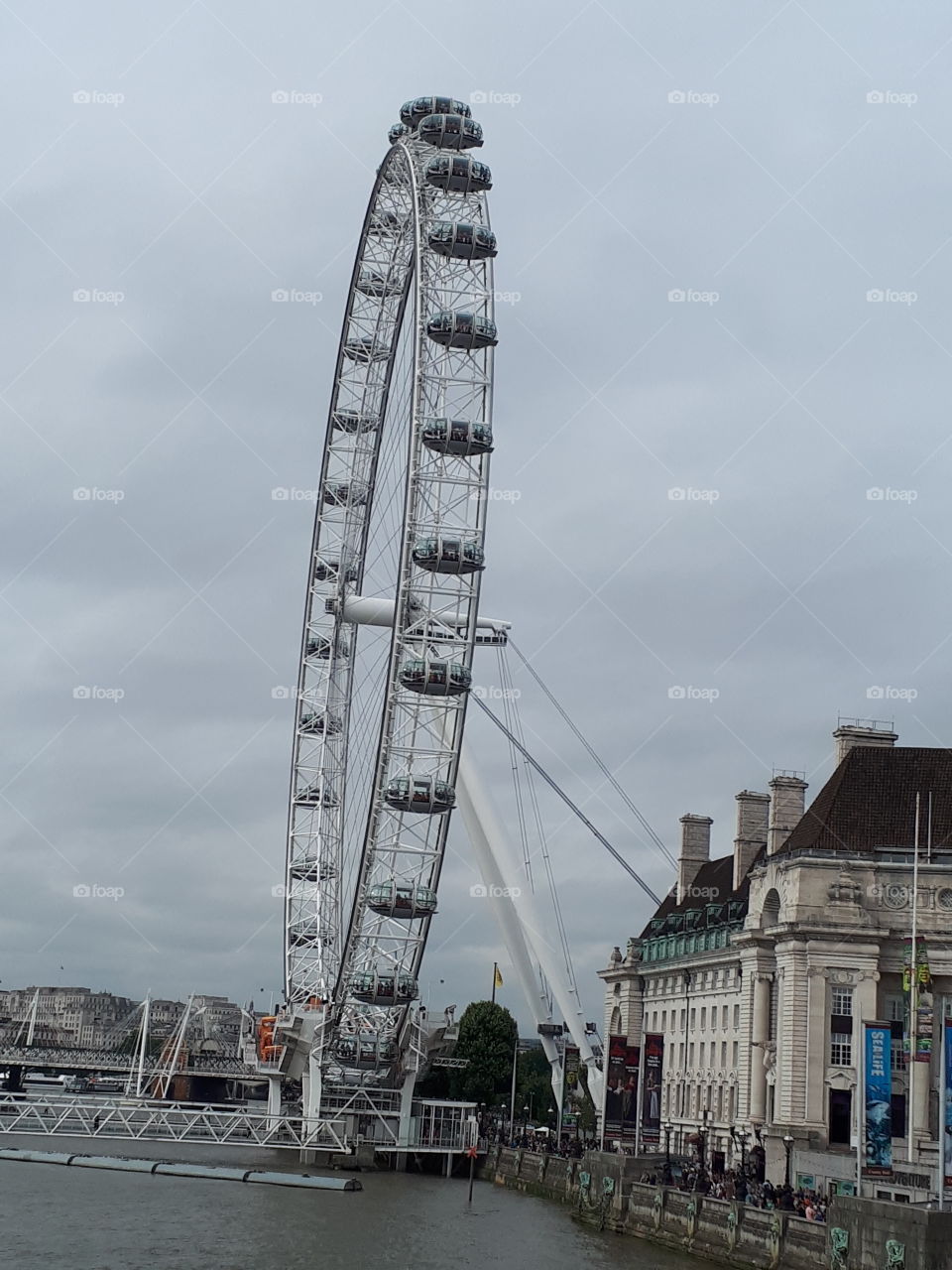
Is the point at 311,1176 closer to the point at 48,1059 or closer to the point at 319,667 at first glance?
the point at 319,667

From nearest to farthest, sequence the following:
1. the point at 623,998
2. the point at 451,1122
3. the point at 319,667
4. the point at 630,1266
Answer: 1. the point at 630,1266
2. the point at 451,1122
3. the point at 319,667
4. the point at 623,998

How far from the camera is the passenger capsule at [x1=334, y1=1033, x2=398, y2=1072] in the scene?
2970 inches

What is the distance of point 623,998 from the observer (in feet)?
347

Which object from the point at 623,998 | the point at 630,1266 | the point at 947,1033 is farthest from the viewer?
the point at 623,998

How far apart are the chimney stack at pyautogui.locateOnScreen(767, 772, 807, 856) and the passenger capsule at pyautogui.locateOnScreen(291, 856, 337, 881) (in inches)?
910

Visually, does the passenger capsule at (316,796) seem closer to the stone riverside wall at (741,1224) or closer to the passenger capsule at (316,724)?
the passenger capsule at (316,724)

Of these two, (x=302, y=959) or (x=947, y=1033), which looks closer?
(x=947, y=1033)

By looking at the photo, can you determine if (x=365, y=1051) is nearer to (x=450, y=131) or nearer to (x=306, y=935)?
(x=306, y=935)

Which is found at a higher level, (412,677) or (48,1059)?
(412,677)

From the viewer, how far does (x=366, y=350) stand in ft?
265

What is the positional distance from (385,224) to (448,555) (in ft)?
57.1

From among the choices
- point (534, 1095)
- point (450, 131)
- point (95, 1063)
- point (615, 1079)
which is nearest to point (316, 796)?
point (615, 1079)

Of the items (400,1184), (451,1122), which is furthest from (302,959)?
(400,1184)

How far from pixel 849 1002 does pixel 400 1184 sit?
20.3 meters
